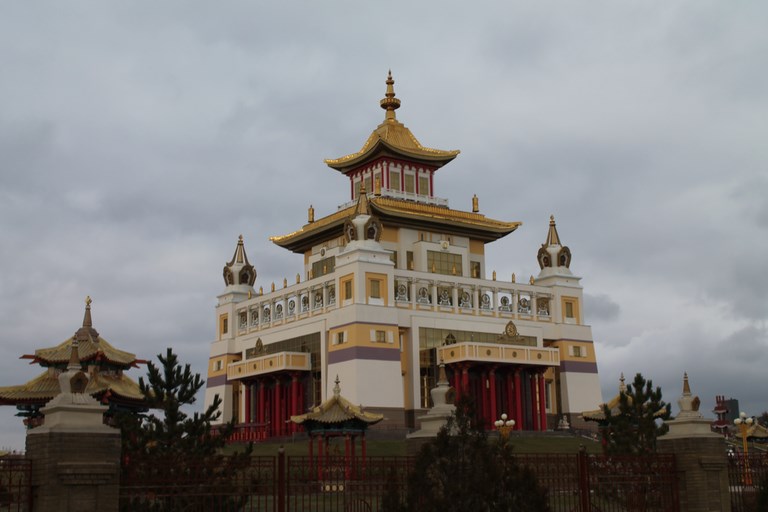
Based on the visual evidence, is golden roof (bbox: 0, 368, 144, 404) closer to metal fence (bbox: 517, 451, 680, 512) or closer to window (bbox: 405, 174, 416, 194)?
window (bbox: 405, 174, 416, 194)

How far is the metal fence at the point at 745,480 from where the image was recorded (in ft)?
78.9

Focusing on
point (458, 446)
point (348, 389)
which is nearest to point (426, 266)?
point (348, 389)

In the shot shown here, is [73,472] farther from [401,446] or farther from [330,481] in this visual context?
[401,446]

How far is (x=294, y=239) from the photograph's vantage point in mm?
79875

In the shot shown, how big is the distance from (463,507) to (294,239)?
211 feet

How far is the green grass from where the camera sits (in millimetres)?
55375

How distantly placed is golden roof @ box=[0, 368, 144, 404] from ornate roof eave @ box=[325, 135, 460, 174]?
2910 cm

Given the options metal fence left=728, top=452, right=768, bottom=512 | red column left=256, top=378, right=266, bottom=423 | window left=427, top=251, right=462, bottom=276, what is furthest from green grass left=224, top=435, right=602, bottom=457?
metal fence left=728, top=452, right=768, bottom=512

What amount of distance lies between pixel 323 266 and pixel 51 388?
2712cm

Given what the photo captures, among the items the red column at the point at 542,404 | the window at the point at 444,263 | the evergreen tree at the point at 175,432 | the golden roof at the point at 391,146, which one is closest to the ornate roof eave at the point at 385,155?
the golden roof at the point at 391,146

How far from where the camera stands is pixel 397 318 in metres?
66.9

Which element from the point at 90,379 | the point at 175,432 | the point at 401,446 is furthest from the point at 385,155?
the point at 175,432

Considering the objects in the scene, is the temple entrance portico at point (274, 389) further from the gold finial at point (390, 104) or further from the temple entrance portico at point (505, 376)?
the gold finial at point (390, 104)

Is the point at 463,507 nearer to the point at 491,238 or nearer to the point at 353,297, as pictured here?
the point at 353,297
